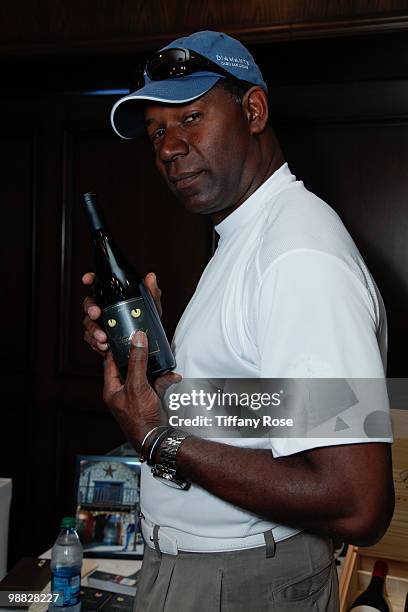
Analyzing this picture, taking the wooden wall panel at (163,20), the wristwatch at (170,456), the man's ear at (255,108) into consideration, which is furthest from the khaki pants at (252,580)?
the wooden wall panel at (163,20)

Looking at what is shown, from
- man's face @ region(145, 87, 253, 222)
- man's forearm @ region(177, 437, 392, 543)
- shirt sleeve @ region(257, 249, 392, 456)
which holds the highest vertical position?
man's face @ region(145, 87, 253, 222)

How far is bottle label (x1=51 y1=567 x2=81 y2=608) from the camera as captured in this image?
1.22 metres

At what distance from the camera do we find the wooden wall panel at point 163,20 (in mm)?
2174

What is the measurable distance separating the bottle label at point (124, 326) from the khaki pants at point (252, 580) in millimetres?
306

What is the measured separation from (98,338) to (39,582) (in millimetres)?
560

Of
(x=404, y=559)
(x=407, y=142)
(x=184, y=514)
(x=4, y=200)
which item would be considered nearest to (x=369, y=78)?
(x=407, y=142)

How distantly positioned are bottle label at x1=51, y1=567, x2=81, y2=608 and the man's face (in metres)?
0.69

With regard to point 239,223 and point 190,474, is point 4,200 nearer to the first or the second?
point 239,223

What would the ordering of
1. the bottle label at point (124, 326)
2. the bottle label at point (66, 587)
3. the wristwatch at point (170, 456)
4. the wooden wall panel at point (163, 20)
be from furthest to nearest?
the wooden wall panel at point (163, 20), the bottle label at point (66, 587), the bottle label at point (124, 326), the wristwatch at point (170, 456)

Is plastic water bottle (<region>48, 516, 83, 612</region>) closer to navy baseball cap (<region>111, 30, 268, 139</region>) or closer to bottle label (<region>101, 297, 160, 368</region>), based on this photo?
bottle label (<region>101, 297, 160, 368</region>)

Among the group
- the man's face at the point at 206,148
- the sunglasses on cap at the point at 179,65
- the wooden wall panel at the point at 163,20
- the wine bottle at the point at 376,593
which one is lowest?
the wine bottle at the point at 376,593

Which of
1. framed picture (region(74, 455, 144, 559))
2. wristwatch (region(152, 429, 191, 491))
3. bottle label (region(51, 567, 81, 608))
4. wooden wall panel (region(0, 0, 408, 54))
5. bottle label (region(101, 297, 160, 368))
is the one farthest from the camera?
wooden wall panel (region(0, 0, 408, 54))

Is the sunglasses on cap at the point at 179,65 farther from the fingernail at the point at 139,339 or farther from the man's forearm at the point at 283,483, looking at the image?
the man's forearm at the point at 283,483

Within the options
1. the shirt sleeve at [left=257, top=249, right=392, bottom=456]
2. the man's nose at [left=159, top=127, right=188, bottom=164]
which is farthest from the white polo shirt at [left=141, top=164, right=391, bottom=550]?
the man's nose at [left=159, top=127, right=188, bottom=164]
